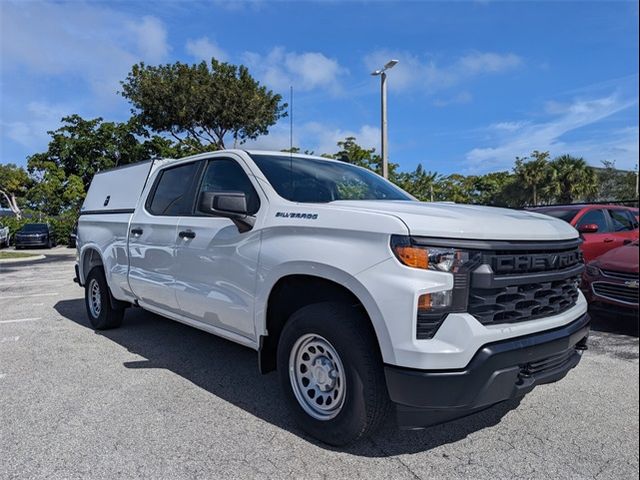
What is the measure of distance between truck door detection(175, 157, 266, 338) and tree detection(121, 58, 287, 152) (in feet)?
73.9

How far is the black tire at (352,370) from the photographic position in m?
2.70

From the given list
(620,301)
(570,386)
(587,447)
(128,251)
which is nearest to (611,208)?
(620,301)

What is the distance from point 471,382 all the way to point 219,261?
209 cm

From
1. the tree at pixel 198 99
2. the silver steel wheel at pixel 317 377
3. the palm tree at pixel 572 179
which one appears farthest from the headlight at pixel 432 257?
the palm tree at pixel 572 179

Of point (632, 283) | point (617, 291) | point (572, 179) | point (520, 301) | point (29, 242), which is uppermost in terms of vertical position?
point (572, 179)

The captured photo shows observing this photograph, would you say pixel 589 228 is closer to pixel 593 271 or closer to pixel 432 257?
pixel 593 271

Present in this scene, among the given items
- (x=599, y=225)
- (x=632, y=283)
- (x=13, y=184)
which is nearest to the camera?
(x=632, y=283)

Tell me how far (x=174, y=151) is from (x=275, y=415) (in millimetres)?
27398

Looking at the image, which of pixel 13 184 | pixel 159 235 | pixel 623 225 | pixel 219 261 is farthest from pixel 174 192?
pixel 13 184

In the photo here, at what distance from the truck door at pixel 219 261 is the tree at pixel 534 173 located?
3711 centimetres

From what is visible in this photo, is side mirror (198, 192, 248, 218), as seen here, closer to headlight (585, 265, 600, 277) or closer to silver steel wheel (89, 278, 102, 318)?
silver steel wheel (89, 278, 102, 318)

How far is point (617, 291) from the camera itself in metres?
5.86

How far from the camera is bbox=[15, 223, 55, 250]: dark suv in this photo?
24625mm

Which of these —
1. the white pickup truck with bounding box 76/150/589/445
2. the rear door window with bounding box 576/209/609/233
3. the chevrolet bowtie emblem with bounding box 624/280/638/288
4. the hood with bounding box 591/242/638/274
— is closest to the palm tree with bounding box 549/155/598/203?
the rear door window with bounding box 576/209/609/233
